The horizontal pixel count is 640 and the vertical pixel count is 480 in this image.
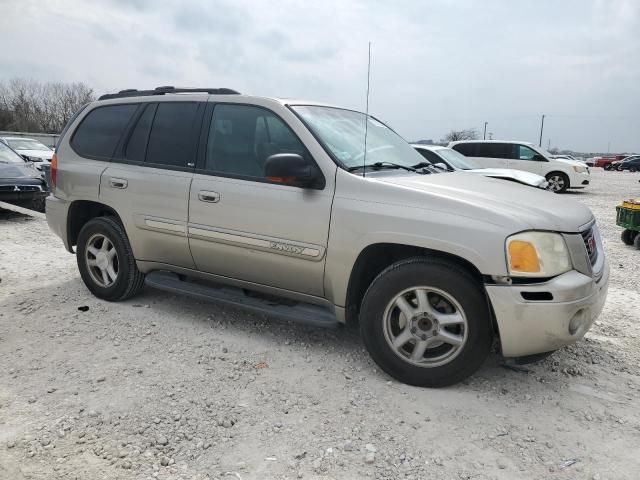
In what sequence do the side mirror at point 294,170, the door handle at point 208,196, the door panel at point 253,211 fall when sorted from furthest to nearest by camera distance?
the door handle at point 208,196 → the door panel at point 253,211 → the side mirror at point 294,170

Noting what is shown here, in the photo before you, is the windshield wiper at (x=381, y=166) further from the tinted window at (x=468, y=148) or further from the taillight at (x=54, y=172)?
the tinted window at (x=468, y=148)

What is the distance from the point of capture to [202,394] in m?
3.10

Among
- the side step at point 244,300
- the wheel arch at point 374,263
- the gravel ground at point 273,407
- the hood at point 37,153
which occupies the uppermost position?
the hood at point 37,153

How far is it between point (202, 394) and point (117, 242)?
6.41 feet

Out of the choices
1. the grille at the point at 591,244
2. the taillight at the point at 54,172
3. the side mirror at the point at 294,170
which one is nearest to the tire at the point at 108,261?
the taillight at the point at 54,172

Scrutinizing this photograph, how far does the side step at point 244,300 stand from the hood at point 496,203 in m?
0.99

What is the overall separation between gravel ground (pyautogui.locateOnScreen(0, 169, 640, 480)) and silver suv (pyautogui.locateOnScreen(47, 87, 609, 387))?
0.31 meters

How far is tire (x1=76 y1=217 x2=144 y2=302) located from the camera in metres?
4.49

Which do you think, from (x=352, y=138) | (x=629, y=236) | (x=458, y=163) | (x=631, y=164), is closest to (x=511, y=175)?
(x=458, y=163)

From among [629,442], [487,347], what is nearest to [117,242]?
[487,347]

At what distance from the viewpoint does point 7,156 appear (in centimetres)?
1035

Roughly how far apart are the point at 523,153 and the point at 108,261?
51.5 feet

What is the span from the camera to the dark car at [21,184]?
31.0ft

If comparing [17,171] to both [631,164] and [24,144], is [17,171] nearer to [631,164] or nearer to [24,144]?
[24,144]
